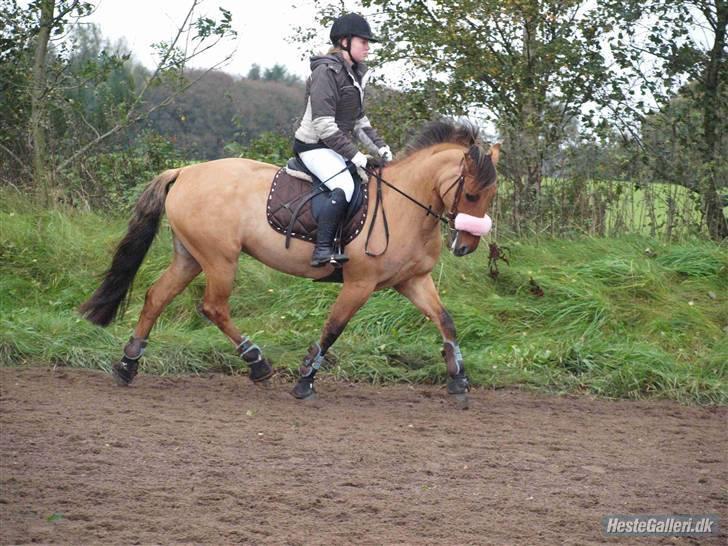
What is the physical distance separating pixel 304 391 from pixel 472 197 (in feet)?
6.13

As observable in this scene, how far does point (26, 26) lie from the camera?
13445 mm

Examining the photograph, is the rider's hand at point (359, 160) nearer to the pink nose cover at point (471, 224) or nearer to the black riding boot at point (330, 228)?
the black riding boot at point (330, 228)

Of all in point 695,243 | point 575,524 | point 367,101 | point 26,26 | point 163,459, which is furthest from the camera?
point 26,26

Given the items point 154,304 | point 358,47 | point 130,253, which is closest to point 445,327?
point 358,47

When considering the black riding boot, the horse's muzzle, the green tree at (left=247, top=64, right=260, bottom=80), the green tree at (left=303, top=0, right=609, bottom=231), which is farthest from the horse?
the green tree at (left=247, top=64, right=260, bottom=80)

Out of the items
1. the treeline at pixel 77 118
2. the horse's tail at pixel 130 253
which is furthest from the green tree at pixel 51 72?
the horse's tail at pixel 130 253

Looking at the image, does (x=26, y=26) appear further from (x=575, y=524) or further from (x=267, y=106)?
(x=575, y=524)

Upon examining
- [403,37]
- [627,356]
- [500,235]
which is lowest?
[627,356]

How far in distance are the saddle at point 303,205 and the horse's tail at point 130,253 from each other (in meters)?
0.98

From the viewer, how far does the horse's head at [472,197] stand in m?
7.57

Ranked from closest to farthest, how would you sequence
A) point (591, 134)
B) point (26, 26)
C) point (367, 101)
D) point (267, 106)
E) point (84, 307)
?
1. point (84, 307)
2. point (591, 134)
3. point (367, 101)
4. point (26, 26)
5. point (267, 106)

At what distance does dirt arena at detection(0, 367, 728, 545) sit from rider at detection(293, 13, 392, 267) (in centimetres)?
133

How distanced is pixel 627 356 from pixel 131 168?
→ 695 centimetres

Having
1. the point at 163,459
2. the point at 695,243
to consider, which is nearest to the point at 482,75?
the point at 695,243
